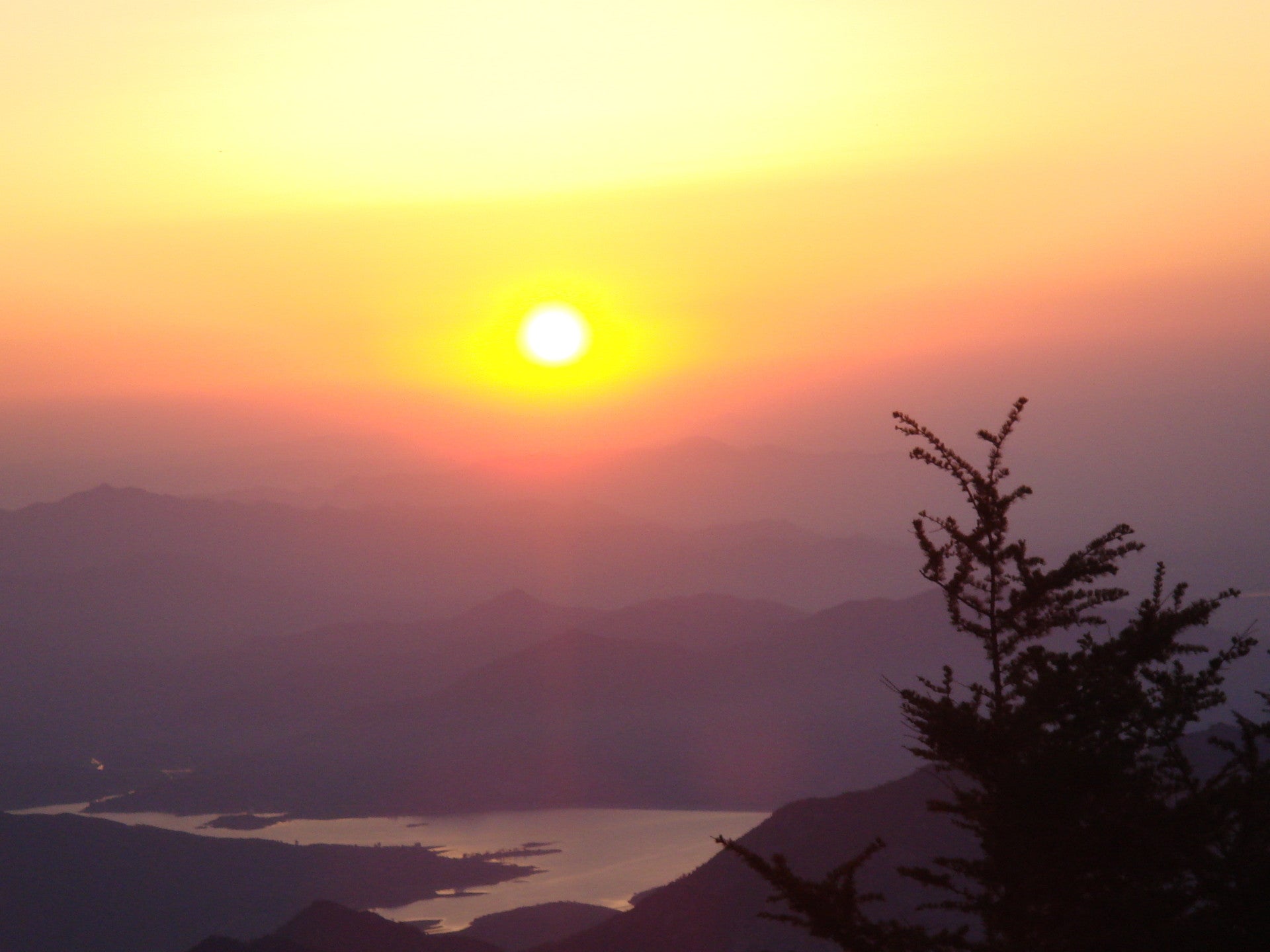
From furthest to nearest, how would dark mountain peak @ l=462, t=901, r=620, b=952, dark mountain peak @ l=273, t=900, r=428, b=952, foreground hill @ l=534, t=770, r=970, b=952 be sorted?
dark mountain peak @ l=462, t=901, r=620, b=952 < dark mountain peak @ l=273, t=900, r=428, b=952 < foreground hill @ l=534, t=770, r=970, b=952

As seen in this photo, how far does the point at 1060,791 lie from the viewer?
19.3 metres

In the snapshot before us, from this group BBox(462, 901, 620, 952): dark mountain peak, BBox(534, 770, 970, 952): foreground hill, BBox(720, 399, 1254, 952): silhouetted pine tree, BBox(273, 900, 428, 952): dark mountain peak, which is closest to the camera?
BBox(720, 399, 1254, 952): silhouetted pine tree

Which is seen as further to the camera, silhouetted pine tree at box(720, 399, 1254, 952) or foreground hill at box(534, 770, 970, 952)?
foreground hill at box(534, 770, 970, 952)

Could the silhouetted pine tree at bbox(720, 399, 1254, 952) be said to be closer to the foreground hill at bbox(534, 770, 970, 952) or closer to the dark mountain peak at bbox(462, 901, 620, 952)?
the foreground hill at bbox(534, 770, 970, 952)

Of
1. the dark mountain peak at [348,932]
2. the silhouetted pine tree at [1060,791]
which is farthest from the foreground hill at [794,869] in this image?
the silhouetted pine tree at [1060,791]

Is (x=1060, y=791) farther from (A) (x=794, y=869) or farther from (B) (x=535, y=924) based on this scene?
(B) (x=535, y=924)

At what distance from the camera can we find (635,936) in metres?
113

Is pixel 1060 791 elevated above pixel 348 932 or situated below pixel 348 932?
above

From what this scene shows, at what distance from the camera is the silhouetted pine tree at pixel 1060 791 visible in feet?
62.1

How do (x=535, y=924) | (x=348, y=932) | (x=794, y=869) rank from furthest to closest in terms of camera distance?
1. (x=535, y=924)
2. (x=348, y=932)
3. (x=794, y=869)

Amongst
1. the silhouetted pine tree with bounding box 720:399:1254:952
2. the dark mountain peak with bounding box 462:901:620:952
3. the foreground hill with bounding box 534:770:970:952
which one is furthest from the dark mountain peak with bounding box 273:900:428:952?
the silhouetted pine tree with bounding box 720:399:1254:952

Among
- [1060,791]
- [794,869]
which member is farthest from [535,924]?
[1060,791]

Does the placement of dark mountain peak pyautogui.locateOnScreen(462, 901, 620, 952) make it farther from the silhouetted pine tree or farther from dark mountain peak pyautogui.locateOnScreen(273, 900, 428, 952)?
the silhouetted pine tree

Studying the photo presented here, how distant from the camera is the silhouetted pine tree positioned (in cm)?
1894
